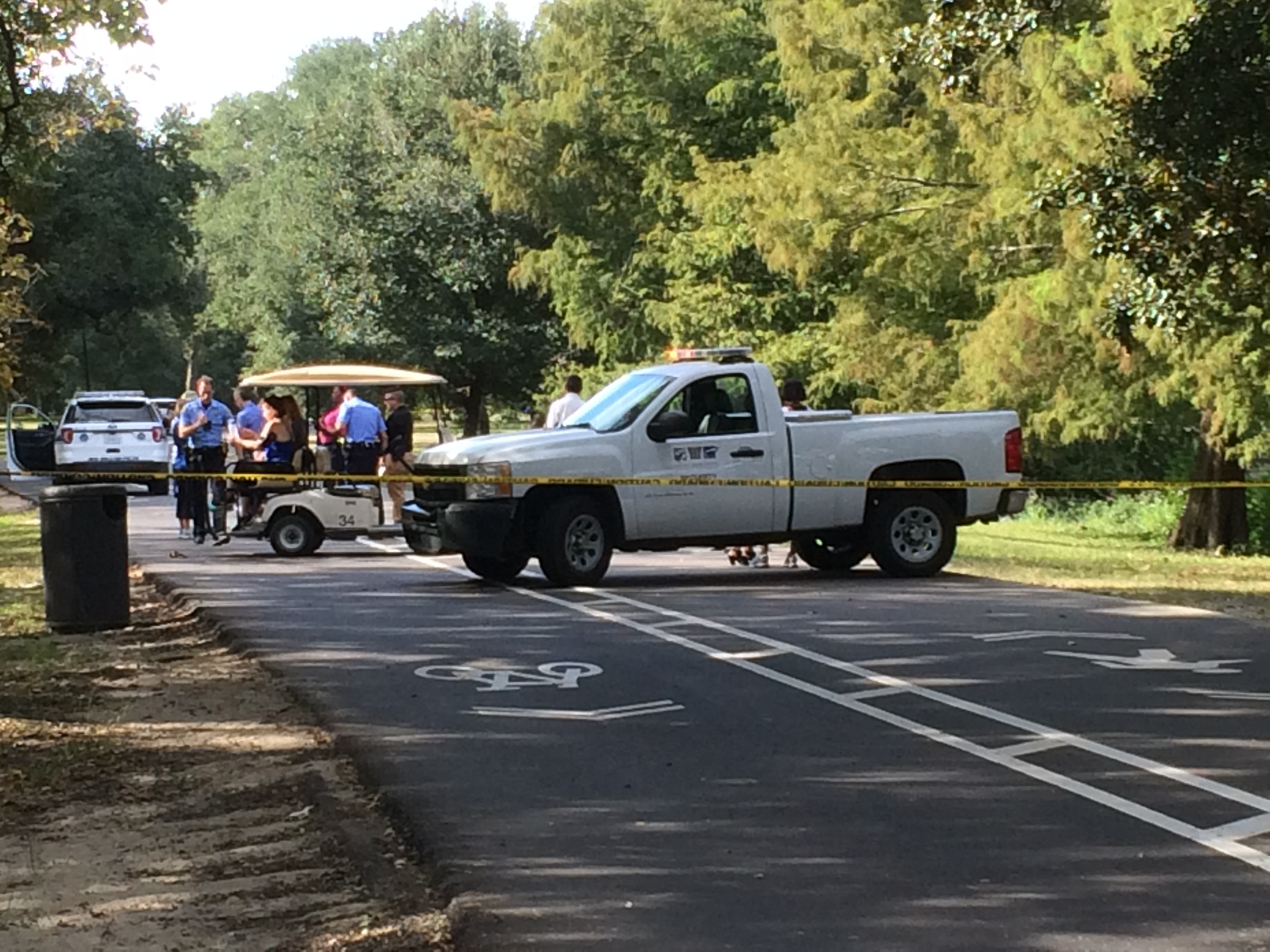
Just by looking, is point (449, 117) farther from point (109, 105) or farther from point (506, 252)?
point (109, 105)

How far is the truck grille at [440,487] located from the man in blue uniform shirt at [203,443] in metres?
6.15

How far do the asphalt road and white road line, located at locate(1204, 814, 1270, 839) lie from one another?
20mm

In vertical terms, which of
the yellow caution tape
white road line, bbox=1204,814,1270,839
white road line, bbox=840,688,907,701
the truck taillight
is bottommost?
white road line, bbox=1204,814,1270,839

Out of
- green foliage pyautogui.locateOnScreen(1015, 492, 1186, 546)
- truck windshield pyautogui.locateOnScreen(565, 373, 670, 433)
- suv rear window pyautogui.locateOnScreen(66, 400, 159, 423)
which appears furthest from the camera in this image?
green foliage pyautogui.locateOnScreen(1015, 492, 1186, 546)

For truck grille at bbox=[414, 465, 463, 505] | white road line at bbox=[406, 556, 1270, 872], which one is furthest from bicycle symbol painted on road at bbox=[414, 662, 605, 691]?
truck grille at bbox=[414, 465, 463, 505]

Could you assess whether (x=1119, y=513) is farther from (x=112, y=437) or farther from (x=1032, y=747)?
(x=1032, y=747)

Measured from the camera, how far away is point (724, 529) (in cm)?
1717

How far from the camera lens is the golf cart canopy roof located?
75.0ft

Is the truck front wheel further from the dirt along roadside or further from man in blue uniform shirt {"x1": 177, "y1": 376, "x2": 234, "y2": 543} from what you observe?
man in blue uniform shirt {"x1": 177, "y1": 376, "x2": 234, "y2": 543}

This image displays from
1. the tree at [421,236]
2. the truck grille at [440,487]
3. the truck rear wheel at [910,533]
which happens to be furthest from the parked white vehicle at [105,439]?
the truck rear wheel at [910,533]

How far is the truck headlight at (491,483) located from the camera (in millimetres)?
16453

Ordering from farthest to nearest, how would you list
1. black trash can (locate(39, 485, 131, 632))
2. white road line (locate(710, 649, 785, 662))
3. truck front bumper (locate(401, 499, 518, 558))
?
truck front bumper (locate(401, 499, 518, 558)) < black trash can (locate(39, 485, 131, 632)) < white road line (locate(710, 649, 785, 662))

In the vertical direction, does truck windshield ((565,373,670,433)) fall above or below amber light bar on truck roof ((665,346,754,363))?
below

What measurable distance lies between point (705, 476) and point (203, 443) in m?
8.37
